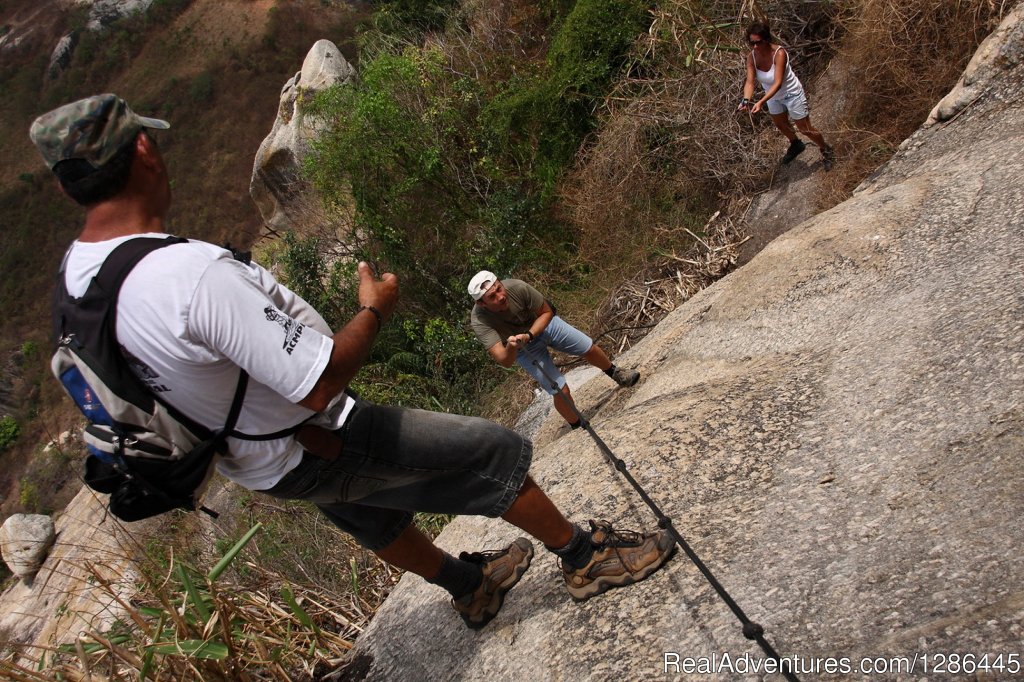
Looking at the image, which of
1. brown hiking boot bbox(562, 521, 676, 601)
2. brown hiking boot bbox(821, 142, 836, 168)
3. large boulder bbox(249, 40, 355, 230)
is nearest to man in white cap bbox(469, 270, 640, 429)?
brown hiking boot bbox(562, 521, 676, 601)

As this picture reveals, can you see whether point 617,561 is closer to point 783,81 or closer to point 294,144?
point 783,81

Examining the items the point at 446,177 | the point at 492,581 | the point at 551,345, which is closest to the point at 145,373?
the point at 492,581

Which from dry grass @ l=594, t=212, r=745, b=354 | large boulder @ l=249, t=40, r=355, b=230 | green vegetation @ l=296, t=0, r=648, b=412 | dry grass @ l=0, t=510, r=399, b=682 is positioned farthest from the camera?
large boulder @ l=249, t=40, r=355, b=230

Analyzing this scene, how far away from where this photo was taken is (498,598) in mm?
2645

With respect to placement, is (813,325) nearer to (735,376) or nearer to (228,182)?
(735,376)

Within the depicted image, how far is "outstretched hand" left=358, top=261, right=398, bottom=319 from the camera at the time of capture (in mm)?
2035

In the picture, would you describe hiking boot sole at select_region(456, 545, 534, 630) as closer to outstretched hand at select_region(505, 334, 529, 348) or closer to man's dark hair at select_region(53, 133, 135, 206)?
outstretched hand at select_region(505, 334, 529, 348)

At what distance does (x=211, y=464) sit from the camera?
1.82m

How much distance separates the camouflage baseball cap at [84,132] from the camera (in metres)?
1.69

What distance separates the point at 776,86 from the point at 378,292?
4689 millimetres

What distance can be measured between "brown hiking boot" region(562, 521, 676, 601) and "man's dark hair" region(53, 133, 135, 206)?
5.90 ft

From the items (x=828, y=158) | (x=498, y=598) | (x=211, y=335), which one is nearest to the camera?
(x=211, y=335)

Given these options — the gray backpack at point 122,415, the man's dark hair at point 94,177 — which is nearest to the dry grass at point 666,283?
the gray backpack at point 122,415

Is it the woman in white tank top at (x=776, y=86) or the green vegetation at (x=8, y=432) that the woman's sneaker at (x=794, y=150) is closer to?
the woman in white tank top at (x=776, y=86)
